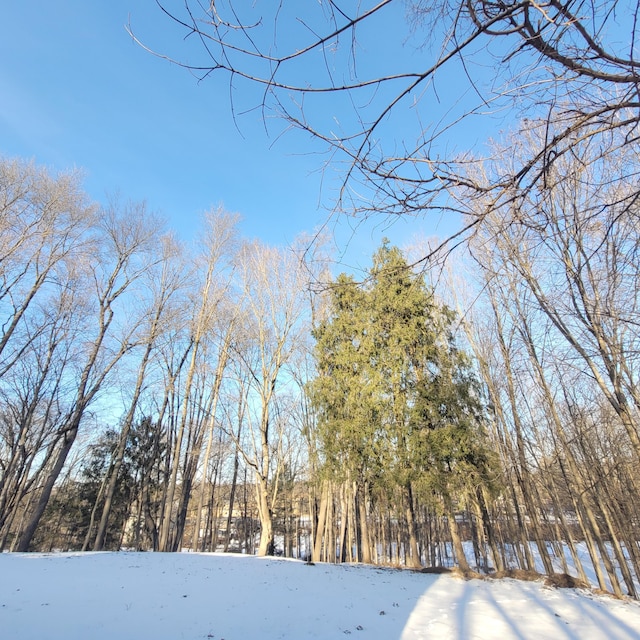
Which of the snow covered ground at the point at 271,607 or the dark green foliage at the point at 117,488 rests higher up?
the dark green foliage at the point at 117,488

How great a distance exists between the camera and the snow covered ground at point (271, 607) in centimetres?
338

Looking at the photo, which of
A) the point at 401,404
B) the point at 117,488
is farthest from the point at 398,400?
the point at 117,488

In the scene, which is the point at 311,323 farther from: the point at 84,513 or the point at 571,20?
the point at 84,513

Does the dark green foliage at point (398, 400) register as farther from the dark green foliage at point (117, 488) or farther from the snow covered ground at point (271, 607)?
the dark green foliage at point (117, 488)

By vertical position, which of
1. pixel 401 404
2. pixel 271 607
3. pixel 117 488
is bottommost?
pixel 271 607

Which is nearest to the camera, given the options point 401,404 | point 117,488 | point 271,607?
point 271,607

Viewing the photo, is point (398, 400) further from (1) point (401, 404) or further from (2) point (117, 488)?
(2) point (117, 488)

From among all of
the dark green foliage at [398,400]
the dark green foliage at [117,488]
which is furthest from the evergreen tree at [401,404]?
the dark green foliage at [117,488]

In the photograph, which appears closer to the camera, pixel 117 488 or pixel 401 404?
pixel 401 404

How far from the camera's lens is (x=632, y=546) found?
7918mm

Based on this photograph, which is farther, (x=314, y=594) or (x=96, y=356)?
(x=96, y=356)

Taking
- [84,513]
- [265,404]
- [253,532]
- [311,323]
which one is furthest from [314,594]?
[253,532]

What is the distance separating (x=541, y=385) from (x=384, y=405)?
395cm

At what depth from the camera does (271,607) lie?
4.33 meters
